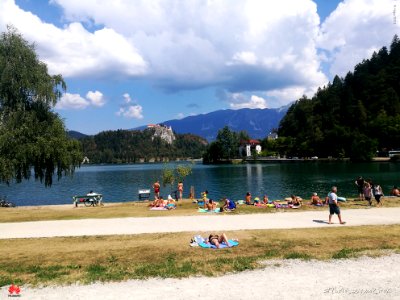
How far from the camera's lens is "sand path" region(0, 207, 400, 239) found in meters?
19.4

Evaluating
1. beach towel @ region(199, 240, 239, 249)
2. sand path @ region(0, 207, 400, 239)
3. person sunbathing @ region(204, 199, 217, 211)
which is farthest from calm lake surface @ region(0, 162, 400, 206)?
beach towel @ region(199, 240, 239, 249)

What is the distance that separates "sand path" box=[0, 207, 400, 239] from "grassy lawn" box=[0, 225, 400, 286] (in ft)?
4.71

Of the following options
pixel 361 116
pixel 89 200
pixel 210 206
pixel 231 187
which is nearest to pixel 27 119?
pixel 89 200

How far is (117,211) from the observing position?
27.2 meters

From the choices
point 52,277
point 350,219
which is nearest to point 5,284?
point 52,277

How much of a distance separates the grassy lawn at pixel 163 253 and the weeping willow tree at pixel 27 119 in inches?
714

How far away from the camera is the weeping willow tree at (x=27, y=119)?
33.6 m

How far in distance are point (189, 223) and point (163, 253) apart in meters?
6.80

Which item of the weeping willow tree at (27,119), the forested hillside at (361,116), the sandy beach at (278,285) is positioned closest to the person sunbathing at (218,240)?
the sandy beach at (278,285)

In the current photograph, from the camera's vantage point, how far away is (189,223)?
21297 millimetres

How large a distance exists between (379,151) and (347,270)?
161 m
